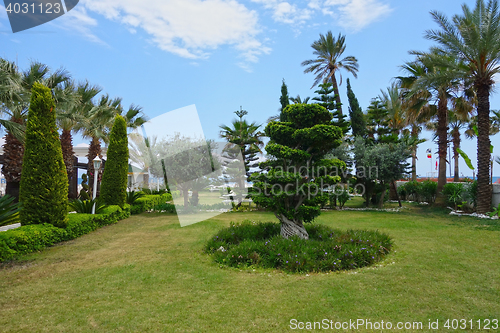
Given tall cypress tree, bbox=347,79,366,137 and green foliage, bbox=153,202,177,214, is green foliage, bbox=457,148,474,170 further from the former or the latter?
green foliage, bbox=153,202,177,214

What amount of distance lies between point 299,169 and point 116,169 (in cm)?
890

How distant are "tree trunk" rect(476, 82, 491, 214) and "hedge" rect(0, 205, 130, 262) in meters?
15.3

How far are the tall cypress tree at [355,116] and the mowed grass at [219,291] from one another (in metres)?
11.7

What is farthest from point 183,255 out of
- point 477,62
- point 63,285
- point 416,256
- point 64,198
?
point 477,62

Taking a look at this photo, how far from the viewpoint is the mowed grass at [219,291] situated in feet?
11.6

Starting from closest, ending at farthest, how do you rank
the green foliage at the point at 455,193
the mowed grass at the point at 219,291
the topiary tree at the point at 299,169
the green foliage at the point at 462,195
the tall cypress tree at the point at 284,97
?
the mowed grass at the point at 219,291 → the topiary tree at the point at 299,169 → the green foliage at the point at 462,195 → the green foliage at the point at 455,193 → the tall cypress tree at the point at 284,97

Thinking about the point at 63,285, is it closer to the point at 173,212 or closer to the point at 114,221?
the point at 114,221

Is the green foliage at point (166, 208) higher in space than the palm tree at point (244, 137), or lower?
lower

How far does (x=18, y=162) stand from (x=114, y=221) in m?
4.81

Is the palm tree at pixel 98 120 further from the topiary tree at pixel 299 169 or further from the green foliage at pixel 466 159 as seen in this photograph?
the green foliage at pixel 466 159

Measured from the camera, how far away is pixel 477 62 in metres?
12.0

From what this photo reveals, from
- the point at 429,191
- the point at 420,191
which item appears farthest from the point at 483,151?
the point at 420,191

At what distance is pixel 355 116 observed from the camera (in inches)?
707

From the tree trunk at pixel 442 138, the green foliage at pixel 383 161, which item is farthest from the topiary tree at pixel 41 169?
the tree trunk at pixel 442 138
